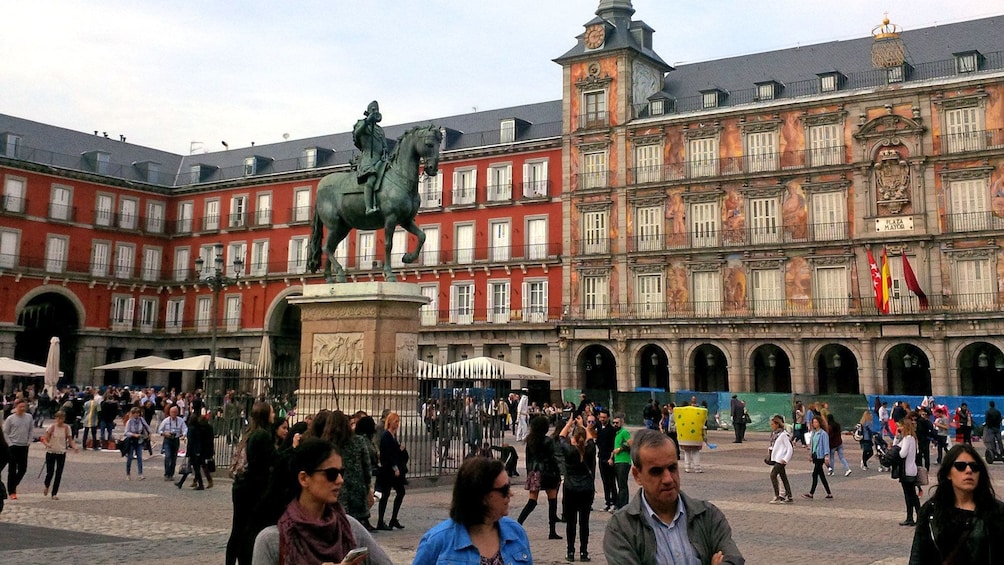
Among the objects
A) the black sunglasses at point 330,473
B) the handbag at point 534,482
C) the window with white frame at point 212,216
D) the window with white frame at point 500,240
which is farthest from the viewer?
the window with white frame at point 212,216

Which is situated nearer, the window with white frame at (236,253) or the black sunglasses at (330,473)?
the black sunglasses at (330,473)

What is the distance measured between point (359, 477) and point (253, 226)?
47.7 m

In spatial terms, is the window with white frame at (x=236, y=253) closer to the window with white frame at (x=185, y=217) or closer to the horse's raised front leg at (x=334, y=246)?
the window with white frame at (x=185, y=217)

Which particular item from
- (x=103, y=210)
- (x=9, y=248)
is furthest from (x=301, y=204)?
(x=9, y=248)

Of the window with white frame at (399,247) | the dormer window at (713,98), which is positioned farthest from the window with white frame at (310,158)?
the dormer window at (713,98)

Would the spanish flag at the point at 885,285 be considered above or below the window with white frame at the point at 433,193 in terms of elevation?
below

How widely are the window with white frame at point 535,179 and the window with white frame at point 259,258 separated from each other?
16.6m

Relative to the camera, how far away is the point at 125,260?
53562 millimetres

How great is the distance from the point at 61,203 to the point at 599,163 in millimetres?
29731

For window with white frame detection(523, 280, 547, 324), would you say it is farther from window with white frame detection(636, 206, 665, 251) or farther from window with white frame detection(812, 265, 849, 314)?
window with white frame detection(812, 265, 849, 314)

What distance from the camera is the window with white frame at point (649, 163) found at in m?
42.8

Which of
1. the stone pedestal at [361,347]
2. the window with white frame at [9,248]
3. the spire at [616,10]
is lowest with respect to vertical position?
the stone pedestal at [361,347]

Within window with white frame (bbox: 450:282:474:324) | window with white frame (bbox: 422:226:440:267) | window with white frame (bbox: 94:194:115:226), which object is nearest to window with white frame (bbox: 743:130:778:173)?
window with white frame (bbox: 450:282:474:324)

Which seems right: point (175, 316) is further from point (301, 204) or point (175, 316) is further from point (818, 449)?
point (818, 449)
